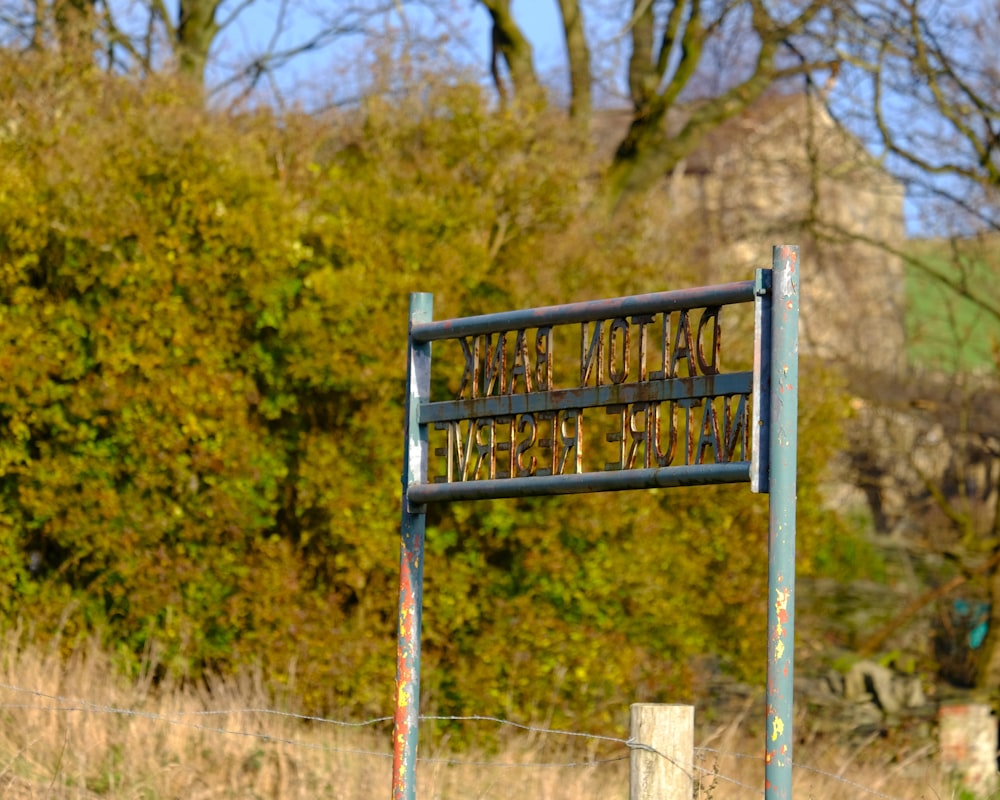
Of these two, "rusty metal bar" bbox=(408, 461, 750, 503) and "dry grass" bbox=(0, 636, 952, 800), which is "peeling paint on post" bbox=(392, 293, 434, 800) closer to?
"rusty metal bar" bbox=(408, 461, 750, 503)

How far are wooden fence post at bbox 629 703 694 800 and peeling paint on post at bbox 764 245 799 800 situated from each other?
12.8 inches

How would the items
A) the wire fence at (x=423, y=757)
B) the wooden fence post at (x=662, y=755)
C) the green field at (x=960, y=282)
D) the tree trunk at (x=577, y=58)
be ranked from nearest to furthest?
the wooden fence post at (x=662, y=755) → the wire fence at (x=423, y=757) → the green field at (x=960, y=282) → the tree trunk at (x=577, y=58)

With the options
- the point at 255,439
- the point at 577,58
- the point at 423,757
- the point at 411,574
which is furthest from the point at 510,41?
Result: the point at 411,574

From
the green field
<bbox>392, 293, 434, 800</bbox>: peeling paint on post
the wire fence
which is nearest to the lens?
<bbox>392, 293, 434, 800</bbox>: peeling paint on post

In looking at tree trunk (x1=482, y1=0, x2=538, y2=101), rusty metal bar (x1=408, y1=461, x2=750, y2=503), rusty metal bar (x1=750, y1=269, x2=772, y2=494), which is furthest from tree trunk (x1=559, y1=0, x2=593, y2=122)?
rusty metal bar (x1=750, y1=269, x2=772, y2=494)

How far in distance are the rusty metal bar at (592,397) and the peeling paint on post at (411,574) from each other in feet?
0.19

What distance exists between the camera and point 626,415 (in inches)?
147

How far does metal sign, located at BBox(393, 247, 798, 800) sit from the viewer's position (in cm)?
338

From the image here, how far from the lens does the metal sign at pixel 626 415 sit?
3.38 meters

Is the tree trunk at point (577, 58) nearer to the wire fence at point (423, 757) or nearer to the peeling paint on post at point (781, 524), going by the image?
the wire fence at point (423, 757)

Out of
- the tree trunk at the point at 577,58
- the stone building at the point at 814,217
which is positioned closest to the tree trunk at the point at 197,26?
the tree trunk at the point at 577,58

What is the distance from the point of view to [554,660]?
8.30 meters

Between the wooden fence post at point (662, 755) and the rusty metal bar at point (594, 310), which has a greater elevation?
the rusty metal bar at point (594, 310)

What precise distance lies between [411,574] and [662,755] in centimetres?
90
